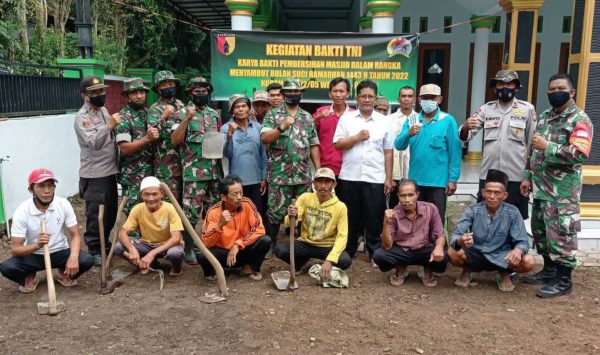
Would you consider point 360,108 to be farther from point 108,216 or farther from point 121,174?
point 108,216

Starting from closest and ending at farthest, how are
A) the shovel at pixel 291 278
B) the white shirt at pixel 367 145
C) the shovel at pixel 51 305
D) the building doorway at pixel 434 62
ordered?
the shovel at pixel 51 305
the shovel at pixel 291 278
the white shirt at pixel 367 145
the building doorway at pixel 434 62

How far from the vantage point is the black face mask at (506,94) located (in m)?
4.39

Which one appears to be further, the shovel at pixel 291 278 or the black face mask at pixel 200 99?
the black face mask at pixel 200 99

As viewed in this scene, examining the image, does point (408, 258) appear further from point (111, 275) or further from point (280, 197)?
point (111, 275)

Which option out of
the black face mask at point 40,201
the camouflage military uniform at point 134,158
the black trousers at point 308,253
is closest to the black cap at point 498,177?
the black trousers at point 308,253

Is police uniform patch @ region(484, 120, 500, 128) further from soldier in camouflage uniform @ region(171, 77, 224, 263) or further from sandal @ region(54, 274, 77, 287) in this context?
sandal @ region(54, 274, 77, 287)

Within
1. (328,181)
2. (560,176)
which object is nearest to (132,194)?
(328,181)

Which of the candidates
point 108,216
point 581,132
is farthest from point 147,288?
point 581,132

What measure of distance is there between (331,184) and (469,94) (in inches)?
298

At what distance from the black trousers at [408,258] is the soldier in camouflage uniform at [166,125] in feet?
6.64

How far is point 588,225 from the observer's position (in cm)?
538

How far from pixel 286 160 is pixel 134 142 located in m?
1.40

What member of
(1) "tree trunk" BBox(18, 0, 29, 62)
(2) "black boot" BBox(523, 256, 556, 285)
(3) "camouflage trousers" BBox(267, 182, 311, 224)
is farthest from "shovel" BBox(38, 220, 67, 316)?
(1) "tree trunk" BBox(18, 0, 29, 62)

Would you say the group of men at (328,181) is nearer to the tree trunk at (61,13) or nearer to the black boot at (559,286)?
the black boot at (559,286)
